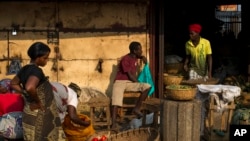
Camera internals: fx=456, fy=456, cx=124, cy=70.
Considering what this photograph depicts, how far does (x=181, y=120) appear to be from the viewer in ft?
21.1

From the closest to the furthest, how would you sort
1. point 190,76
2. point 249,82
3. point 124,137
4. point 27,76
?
point 27,76 < point 124,137 < point 190,76 < point 249,82

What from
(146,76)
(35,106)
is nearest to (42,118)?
(35,106)

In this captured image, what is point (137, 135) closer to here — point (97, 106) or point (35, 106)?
point (35, 106)

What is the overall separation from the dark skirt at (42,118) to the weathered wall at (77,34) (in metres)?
4.08

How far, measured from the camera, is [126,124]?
850cm

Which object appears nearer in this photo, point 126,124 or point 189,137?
point 189,137

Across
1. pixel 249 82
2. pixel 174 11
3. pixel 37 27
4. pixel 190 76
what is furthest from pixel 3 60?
pixel 174 11

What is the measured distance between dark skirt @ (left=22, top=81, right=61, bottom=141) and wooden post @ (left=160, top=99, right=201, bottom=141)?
79.0 inches

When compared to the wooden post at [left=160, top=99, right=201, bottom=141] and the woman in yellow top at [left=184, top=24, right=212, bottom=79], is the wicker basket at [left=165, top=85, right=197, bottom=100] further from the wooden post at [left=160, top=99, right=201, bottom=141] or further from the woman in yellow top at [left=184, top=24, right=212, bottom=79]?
→ the woman in yellow top at [left=184, top=24, right=212, bottom=79]

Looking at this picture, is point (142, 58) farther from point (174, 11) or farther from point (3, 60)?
point (174, 11)

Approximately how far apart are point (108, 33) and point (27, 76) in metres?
4.49

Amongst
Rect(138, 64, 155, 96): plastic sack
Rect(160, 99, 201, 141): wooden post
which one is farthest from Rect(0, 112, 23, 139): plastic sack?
Rect(138, 64, 155, 96): plastic sack

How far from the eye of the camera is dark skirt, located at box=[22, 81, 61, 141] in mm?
4969

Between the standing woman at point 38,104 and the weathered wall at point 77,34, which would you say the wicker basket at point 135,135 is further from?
the weathered wall at point 77,34
